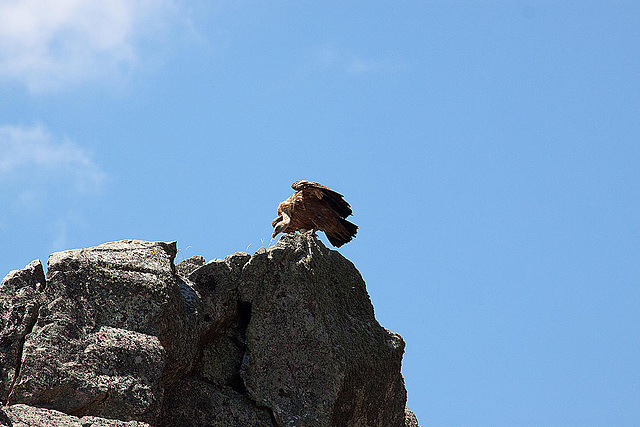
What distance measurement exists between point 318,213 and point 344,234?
1.86 ft

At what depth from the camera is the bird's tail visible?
13.4m

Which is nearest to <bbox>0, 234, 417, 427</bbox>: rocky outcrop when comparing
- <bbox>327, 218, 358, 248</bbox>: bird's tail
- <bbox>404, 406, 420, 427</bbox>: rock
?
<bbox>404, 406, 420, 427</bbox>: rock

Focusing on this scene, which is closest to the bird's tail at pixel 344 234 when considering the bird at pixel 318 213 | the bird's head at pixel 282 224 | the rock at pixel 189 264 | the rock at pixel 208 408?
the bird at pixel 318 213

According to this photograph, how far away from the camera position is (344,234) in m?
13.4

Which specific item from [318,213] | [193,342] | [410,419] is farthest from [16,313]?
[410,419]

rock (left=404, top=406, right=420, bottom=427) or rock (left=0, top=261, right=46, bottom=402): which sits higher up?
rock (left=404, top=406, right=420, bottom=427)

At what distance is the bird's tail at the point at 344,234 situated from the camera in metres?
13.4

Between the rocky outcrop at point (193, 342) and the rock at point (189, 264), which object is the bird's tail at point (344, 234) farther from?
the rock at point (189, 264)

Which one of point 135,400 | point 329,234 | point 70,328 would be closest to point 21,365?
point 70,328

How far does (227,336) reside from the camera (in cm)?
1069

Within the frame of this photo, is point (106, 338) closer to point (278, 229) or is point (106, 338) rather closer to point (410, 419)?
point (278, 229)

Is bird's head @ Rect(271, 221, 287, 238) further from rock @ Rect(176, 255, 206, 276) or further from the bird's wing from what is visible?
rock @ Rect(176, 255, 206, 276)

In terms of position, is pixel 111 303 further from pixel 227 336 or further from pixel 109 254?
pixel 227 336

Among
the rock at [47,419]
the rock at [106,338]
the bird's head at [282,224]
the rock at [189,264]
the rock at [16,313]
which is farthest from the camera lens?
the bird's head at [282,224]
